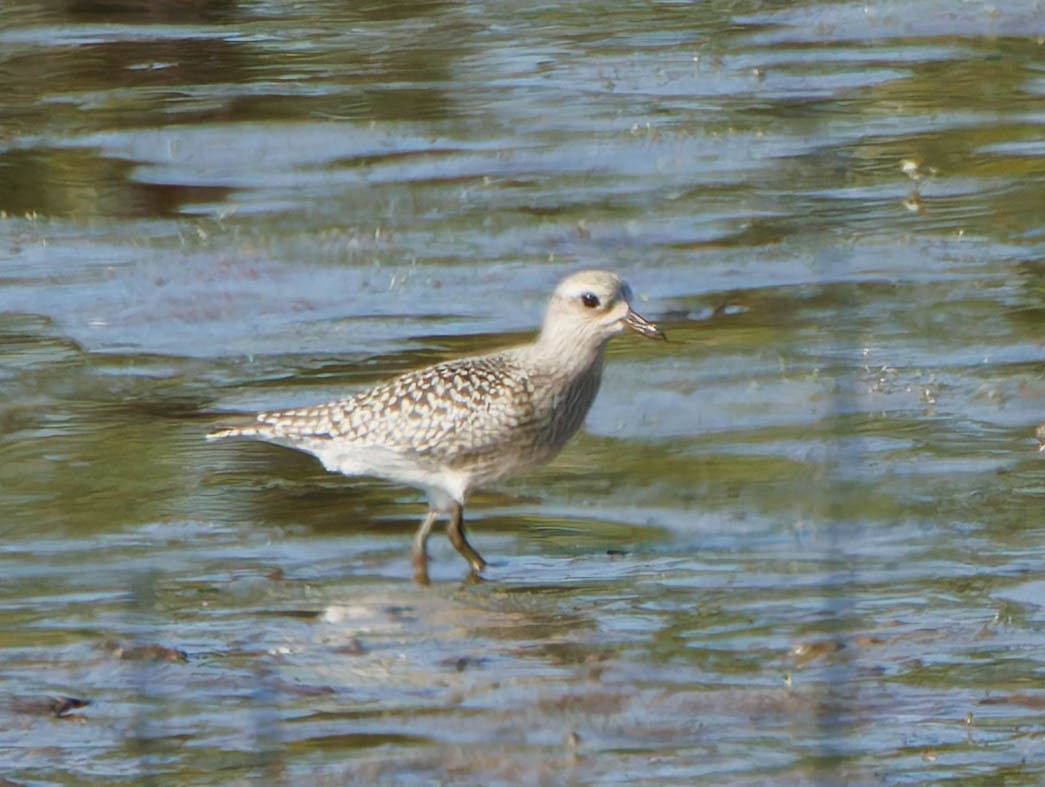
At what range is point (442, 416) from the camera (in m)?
9.34

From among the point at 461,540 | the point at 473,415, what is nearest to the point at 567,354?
the point at 473,415

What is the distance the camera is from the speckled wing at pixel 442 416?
933cm

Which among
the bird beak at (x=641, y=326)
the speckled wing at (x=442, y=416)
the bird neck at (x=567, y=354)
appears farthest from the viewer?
the bird neck at (x=567, y=354)

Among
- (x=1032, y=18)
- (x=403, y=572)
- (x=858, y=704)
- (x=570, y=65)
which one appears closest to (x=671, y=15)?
(x=570, y=65)

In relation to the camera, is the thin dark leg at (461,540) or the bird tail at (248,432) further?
the bird tail at (248,432)

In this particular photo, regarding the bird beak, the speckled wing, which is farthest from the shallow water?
the bird beak

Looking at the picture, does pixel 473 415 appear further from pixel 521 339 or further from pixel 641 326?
pixel 521 339

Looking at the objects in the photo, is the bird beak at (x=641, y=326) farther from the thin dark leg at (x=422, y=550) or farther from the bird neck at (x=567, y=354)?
the thin dark leg at (x=422, y=550)

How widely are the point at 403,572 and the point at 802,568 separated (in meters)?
1.49

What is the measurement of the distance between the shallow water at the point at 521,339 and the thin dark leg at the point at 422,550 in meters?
0.05

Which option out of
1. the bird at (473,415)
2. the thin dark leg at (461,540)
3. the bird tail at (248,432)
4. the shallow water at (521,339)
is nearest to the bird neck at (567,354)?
the bird at (473,415)

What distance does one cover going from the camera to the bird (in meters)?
9.34

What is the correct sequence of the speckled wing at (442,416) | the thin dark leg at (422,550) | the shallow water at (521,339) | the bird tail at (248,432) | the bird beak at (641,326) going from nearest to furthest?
the shallow water at (521,339) → the thin dark leg at (422,550) → the speckled wing at (442,416) → the bird beak at (641,326) → the bird tail at (248,432)

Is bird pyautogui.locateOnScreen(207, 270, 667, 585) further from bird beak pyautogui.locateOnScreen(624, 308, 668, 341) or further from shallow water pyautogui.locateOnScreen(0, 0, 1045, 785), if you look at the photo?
shallow water pyautogui.locateOnScreen(0, 0, 1045, 785)
